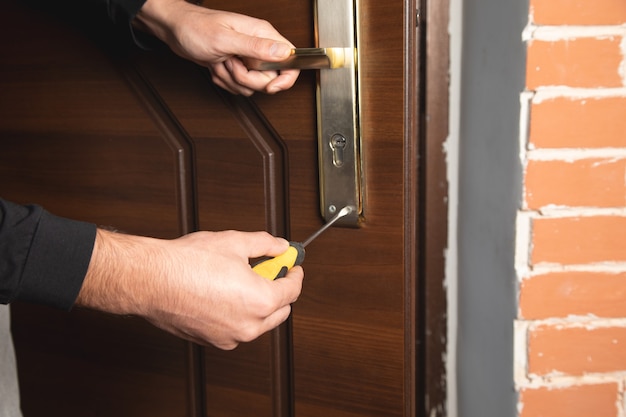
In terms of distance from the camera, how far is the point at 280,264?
0.64m

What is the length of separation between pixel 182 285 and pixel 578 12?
58 centimetres

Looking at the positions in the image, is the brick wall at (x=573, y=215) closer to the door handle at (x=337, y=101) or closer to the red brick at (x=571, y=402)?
the red brick at (x=571, y=402)

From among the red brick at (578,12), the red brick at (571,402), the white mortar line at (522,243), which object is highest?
the red brick at (578,12)

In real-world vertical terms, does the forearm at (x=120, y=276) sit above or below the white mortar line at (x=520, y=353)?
above

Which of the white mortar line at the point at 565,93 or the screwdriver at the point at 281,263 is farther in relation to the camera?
the white mortar line at the point at 565,93

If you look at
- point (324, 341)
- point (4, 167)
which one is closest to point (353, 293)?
point (324, 341)

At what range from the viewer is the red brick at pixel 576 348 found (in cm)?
83

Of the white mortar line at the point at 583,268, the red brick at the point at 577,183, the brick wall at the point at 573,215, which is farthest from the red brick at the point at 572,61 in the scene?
the white mortar line at the point at 583,268

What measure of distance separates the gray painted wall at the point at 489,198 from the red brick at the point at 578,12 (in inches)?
0.8

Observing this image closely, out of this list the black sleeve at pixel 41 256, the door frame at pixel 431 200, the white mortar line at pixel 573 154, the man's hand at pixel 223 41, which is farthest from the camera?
the door frame at pixel 431 200

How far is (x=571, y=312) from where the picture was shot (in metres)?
0.83

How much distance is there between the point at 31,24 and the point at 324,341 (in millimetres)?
628

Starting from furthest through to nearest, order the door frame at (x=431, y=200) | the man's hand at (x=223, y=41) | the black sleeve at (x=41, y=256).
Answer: the door frame at (x=431, y=200) → the man's hand at (x=223, y=41) → the black sleeve at (x=41, y=256)

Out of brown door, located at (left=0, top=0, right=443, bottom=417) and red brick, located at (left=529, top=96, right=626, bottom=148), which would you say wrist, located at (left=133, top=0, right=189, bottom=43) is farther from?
red brick, located at (left=529, top=96, right=626, bottom=148)
